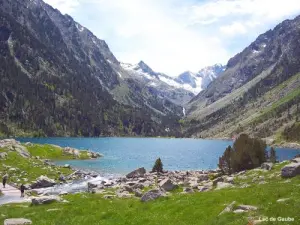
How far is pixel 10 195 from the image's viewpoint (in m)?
56.1

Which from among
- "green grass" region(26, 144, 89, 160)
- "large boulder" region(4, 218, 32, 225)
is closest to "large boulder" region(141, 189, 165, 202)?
"large boulder" region(4, 218, 32, 225)

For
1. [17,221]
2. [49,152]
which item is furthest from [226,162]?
[49,152]

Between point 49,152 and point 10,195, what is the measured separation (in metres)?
81.8

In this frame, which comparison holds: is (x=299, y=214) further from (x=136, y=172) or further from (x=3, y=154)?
(x=3, y=154)

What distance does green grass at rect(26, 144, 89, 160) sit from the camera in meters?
130

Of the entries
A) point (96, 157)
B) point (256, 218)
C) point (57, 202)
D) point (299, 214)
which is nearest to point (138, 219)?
point (256, 218)

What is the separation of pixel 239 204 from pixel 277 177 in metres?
17.1

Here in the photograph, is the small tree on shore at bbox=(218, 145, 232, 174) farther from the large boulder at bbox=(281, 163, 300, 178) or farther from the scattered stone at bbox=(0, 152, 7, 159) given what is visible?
the scattered stone at bbox=(0, 152, 7, 159)

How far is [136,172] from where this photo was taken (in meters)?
83.6

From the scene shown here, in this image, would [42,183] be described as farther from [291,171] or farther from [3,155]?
[291,171]

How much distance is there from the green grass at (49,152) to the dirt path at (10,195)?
222ft

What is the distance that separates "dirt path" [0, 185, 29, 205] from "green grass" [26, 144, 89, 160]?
6760 cm

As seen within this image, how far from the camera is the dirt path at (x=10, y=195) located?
1998 inches

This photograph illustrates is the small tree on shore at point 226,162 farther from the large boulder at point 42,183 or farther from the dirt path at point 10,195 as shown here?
the dirt path at point 10,195
